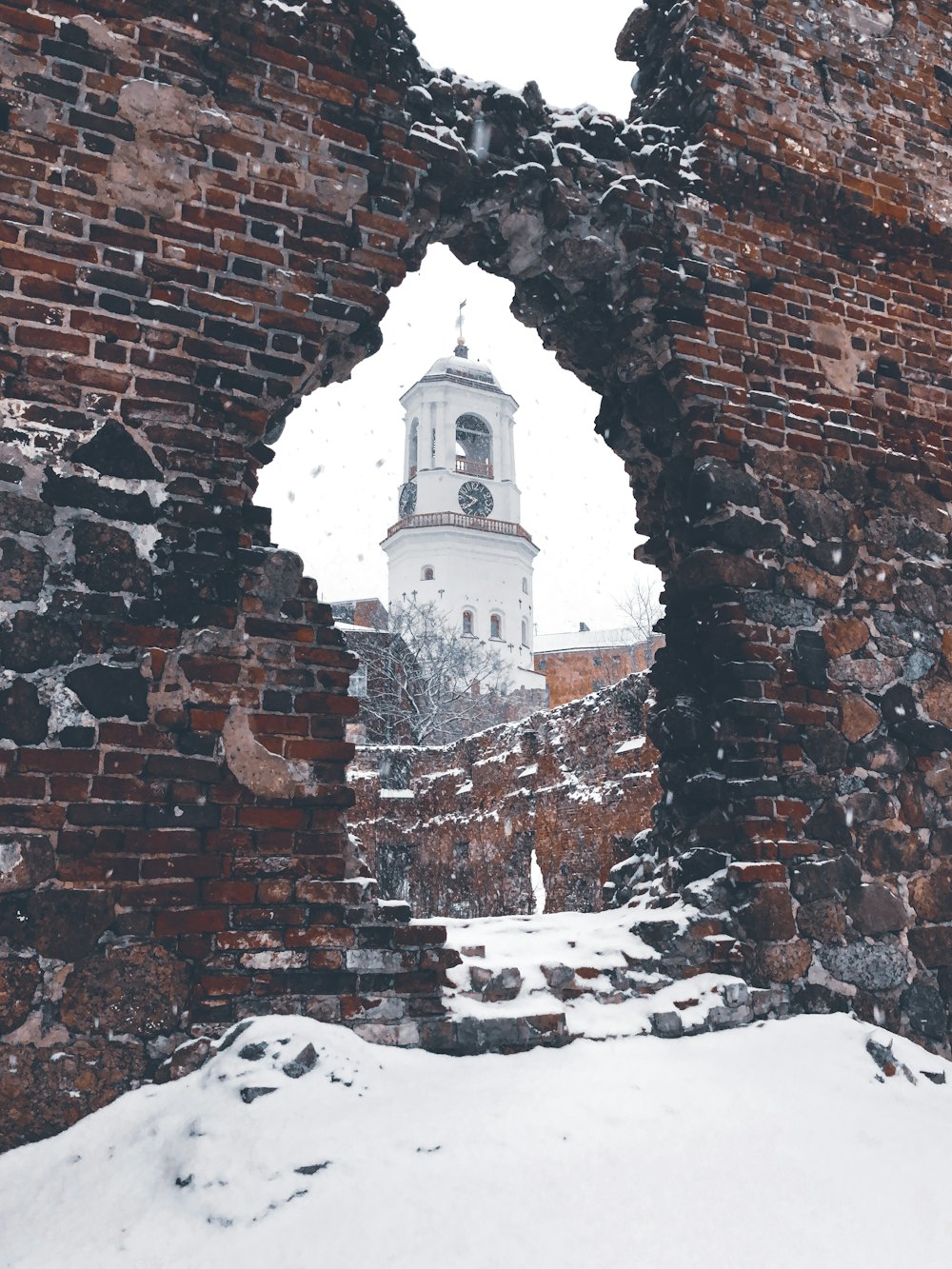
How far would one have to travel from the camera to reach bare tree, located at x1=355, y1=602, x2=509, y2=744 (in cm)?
2388

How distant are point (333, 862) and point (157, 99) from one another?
8.65 ft

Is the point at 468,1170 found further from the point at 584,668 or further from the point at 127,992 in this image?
the point at 584,668

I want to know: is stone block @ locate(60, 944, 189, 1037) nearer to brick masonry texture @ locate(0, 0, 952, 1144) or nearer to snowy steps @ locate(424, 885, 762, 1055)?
brick masonry texture @ locate(0, 0, 952, 1144)

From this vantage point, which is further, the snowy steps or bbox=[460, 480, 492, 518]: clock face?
bbox=[460, 480, 492, 518]: clock face

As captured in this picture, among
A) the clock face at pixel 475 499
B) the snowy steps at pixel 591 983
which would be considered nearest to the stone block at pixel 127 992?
the snowy steps at pixel 591 983

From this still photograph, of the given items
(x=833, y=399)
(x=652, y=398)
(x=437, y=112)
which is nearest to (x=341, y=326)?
(x=437, y=112)

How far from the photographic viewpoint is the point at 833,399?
4219 mm

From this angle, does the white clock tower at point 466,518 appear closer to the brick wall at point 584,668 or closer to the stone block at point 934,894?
the brick wall at point 584,668

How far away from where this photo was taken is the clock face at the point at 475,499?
43000 mm

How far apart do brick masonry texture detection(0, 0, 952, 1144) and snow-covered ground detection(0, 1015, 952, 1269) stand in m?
0.22

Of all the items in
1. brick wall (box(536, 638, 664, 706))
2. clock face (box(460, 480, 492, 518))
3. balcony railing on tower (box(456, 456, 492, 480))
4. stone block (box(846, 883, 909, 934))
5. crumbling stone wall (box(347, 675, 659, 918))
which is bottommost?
stone block (box(846, 883, 909, 934))

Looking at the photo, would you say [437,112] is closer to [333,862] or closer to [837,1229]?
[333,862]

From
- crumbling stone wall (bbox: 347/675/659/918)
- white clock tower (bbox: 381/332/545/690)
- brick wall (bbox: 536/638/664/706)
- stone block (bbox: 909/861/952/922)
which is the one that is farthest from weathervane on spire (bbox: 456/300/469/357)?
stone block (bbox: 909/861/952/922)

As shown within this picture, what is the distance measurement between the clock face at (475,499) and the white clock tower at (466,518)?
0.15 ft
